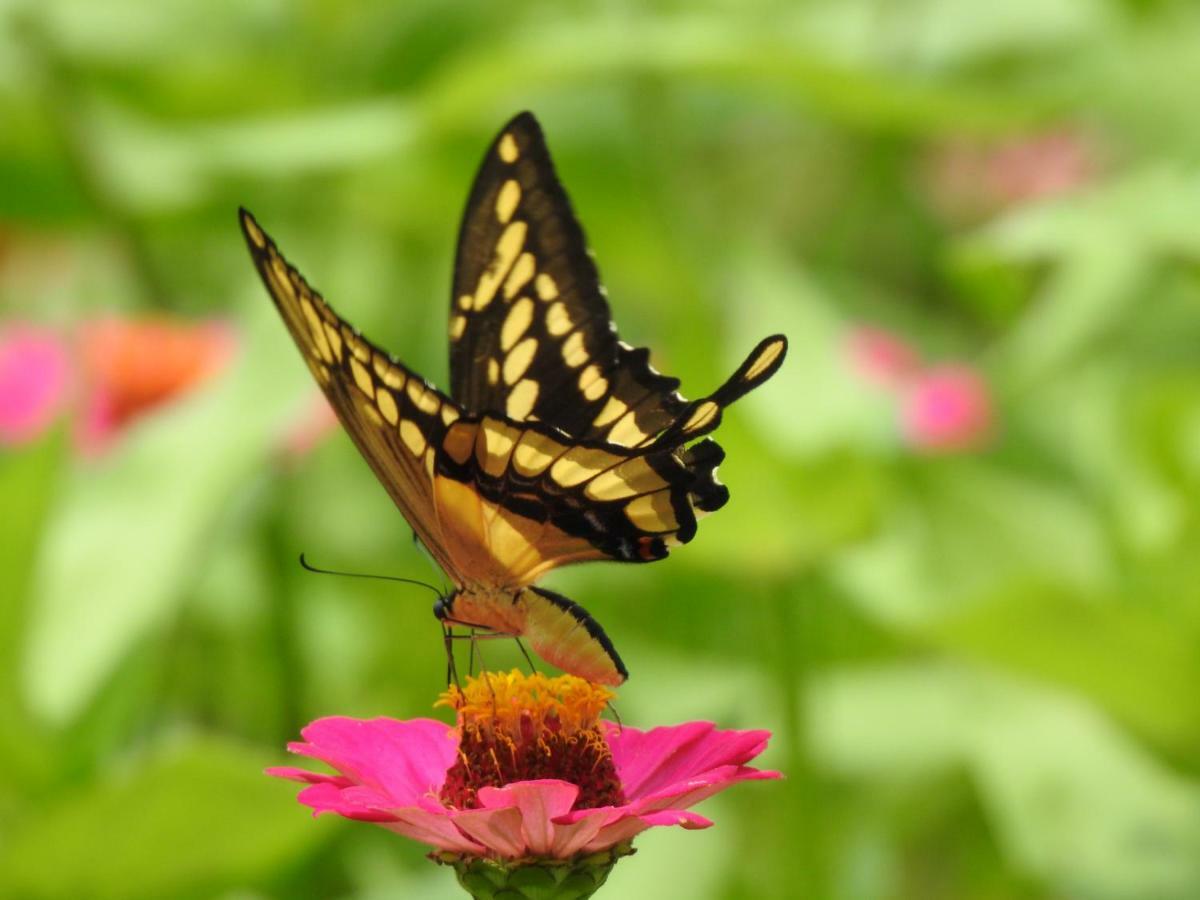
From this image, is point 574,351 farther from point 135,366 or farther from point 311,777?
point 135,366

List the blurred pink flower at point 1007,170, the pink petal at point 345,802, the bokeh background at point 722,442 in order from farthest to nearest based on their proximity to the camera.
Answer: the blurred pink flower at point 1007,170 → the bokeh background at point 722,442 → the pink petal at point 345,802

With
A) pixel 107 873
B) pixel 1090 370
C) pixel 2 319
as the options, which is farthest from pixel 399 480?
pixel 2 319

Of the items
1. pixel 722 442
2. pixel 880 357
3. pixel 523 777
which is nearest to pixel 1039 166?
pixel 880 357

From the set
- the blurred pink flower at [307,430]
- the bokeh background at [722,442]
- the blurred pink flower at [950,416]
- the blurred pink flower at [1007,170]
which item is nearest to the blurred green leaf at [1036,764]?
the bokeh background at [722,442]

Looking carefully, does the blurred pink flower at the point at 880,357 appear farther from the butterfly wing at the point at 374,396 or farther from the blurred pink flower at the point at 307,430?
the butterfly wing at the point at 374,396

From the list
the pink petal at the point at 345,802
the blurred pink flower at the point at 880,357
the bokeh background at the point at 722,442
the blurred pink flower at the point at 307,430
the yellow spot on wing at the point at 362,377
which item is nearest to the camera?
the pink petal at the point at 345,802

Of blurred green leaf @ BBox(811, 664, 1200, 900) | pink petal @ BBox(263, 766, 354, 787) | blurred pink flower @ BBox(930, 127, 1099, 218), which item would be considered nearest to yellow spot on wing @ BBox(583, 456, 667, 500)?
pink petal @ BBox(263, 766, 354, 787)
